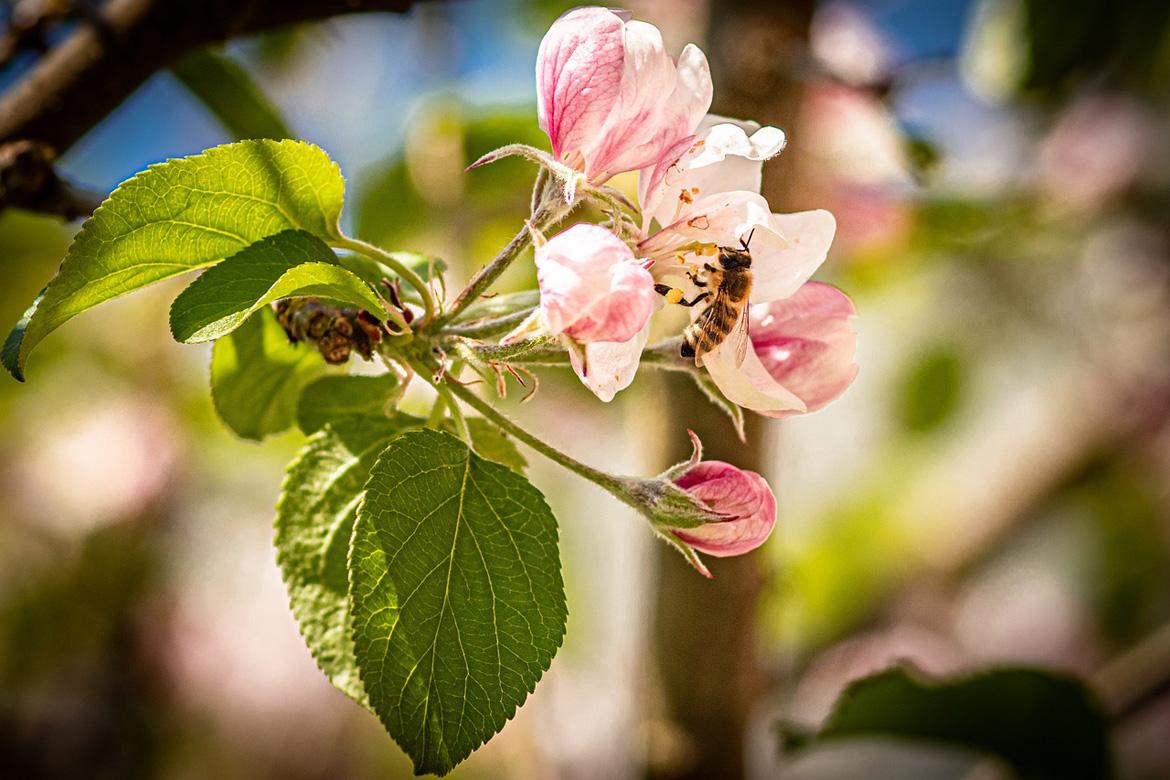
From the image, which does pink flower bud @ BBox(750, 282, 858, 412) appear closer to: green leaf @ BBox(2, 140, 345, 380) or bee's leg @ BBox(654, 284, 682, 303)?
bee's leg @ BBox(654, 284, 682, 303)

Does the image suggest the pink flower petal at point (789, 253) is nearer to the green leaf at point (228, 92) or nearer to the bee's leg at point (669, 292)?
the bee's leg at point (669, 292)

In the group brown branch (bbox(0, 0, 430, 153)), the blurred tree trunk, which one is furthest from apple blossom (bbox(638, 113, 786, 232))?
the blurred tree trunk

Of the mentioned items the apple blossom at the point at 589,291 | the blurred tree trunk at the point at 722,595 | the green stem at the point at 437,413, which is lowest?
the blurred tree trunk at the point at 722,595

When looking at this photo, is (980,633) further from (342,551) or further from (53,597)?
(342,551)

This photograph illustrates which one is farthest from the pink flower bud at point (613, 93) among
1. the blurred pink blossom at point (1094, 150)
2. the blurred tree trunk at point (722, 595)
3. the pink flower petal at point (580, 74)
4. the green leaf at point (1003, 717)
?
the blurred pink blossom at point (1094, 150)

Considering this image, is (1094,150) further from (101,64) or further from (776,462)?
(101,64)

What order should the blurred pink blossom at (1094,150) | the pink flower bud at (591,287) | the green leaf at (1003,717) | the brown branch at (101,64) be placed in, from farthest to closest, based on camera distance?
the blurred pink blossom at (1094,150), the green leaf at (1003,717), the brown branch at (101,64), the pink flower bud at (591,287)

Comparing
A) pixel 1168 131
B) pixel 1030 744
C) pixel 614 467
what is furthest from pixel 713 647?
pixel 1168 131
